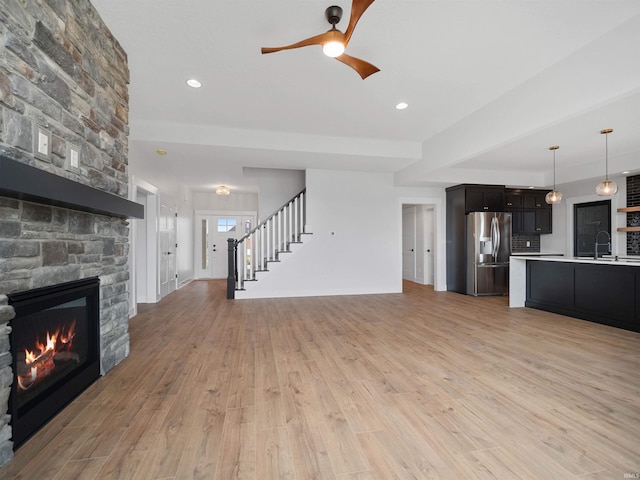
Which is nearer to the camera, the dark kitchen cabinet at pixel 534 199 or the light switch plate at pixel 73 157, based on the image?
the light switch plate at pixel 73 157

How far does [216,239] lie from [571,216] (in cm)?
943

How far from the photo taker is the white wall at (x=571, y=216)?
589 cm

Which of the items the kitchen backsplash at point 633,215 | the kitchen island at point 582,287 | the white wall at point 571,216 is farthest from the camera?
the white wall at point 571,216

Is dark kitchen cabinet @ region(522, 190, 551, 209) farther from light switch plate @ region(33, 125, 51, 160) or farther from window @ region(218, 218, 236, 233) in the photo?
light switch plate @ region(33, 125, 51, 160)

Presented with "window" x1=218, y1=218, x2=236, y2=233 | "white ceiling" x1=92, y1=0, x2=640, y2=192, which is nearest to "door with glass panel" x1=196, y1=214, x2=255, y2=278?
"window" x1=218, y1=218, x2=236, y2=233

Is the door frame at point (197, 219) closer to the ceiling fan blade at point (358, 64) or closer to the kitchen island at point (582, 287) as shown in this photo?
the kitchen island at point (582, 287)

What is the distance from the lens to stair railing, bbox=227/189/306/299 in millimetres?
6047

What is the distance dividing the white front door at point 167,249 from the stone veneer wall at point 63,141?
3.30 m

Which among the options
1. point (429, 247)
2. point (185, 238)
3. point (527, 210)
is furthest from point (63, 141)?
point (527, 210)

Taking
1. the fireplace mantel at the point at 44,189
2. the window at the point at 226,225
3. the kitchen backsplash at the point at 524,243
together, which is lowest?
the kitchen backsplash at the point at 524,243

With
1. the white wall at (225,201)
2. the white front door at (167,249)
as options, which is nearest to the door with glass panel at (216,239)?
the white wall at (225,201)

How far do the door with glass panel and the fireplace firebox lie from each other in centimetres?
696

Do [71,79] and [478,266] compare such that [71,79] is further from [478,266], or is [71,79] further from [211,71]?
[478,266]

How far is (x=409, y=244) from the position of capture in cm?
870
